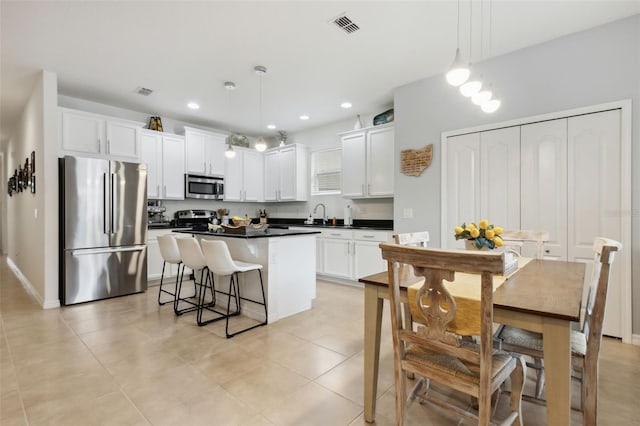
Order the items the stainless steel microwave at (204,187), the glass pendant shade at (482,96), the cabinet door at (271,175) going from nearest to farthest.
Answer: the glass pendant shade at (482,96), the stainless steel microwave at (204,187), the cabinet door at (271,175)

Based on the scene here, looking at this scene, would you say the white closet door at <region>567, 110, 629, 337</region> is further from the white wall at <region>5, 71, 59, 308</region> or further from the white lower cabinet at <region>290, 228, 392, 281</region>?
the white wall at <region>5, 71, 59, 308</region>

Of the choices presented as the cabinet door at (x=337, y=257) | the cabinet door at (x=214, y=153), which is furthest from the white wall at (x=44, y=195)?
the cabinet door at (x=337, y=257)

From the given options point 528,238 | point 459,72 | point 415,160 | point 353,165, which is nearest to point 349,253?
point 353,165

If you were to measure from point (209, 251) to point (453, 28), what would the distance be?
3062mm

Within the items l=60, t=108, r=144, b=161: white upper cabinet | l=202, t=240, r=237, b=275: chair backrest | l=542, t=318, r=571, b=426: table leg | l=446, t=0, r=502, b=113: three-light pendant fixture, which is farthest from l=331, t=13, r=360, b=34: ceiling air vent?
l=60, t=108, r=144, b=161: white upper cabinet

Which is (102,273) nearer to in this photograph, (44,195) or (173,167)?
(44,195)

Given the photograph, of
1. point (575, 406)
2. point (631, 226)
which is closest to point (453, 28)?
point (631, 226)

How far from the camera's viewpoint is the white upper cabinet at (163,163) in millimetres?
4910

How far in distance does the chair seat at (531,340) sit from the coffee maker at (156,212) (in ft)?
Answer: 16.5

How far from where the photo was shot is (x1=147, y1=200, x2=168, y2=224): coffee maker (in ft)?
16.7

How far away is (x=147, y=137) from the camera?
490cm

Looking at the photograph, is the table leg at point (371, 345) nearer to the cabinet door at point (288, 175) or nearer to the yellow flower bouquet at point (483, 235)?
the yellow flower bouquet at point (483, 235)

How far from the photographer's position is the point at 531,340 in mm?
1728

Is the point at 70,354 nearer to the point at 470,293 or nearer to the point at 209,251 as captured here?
the point at 209,251
